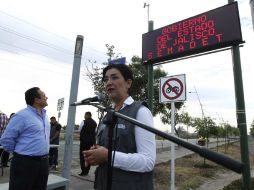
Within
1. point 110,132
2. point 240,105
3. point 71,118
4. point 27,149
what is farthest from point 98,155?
point 240,105

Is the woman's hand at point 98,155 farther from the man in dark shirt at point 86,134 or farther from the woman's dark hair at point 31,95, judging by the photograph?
the man in dark shirt at point 86,134

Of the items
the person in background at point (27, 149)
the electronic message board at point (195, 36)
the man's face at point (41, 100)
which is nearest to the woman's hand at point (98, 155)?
the person in background at point (27, 149)

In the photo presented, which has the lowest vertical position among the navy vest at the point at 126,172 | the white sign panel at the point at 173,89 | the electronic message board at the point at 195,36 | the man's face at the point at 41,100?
the navy vest at the point at 126,172

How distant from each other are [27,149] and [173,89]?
326cm

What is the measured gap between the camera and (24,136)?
135 inches

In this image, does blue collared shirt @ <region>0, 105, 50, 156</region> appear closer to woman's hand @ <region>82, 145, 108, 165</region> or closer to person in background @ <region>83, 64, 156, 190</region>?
person in background @ <region>83, 64, 156, 190</region>

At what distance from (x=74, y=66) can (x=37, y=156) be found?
192 cm

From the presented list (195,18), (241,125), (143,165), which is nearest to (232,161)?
(143,165)

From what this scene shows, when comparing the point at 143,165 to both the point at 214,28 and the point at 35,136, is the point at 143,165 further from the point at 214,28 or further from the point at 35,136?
the point at 214,28

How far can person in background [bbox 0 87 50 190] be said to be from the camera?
3305 mm

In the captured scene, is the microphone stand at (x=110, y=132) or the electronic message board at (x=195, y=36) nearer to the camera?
the microphone stand at (x=110, y=132)

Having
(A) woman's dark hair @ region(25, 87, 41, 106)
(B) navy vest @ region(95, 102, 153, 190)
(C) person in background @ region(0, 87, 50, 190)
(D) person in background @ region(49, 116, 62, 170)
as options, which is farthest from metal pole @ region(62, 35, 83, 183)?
(D) person in background @ region(49, 116, 62, 170)

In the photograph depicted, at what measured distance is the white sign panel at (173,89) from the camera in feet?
17.6

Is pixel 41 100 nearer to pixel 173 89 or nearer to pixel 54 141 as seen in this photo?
pixel 173 89
